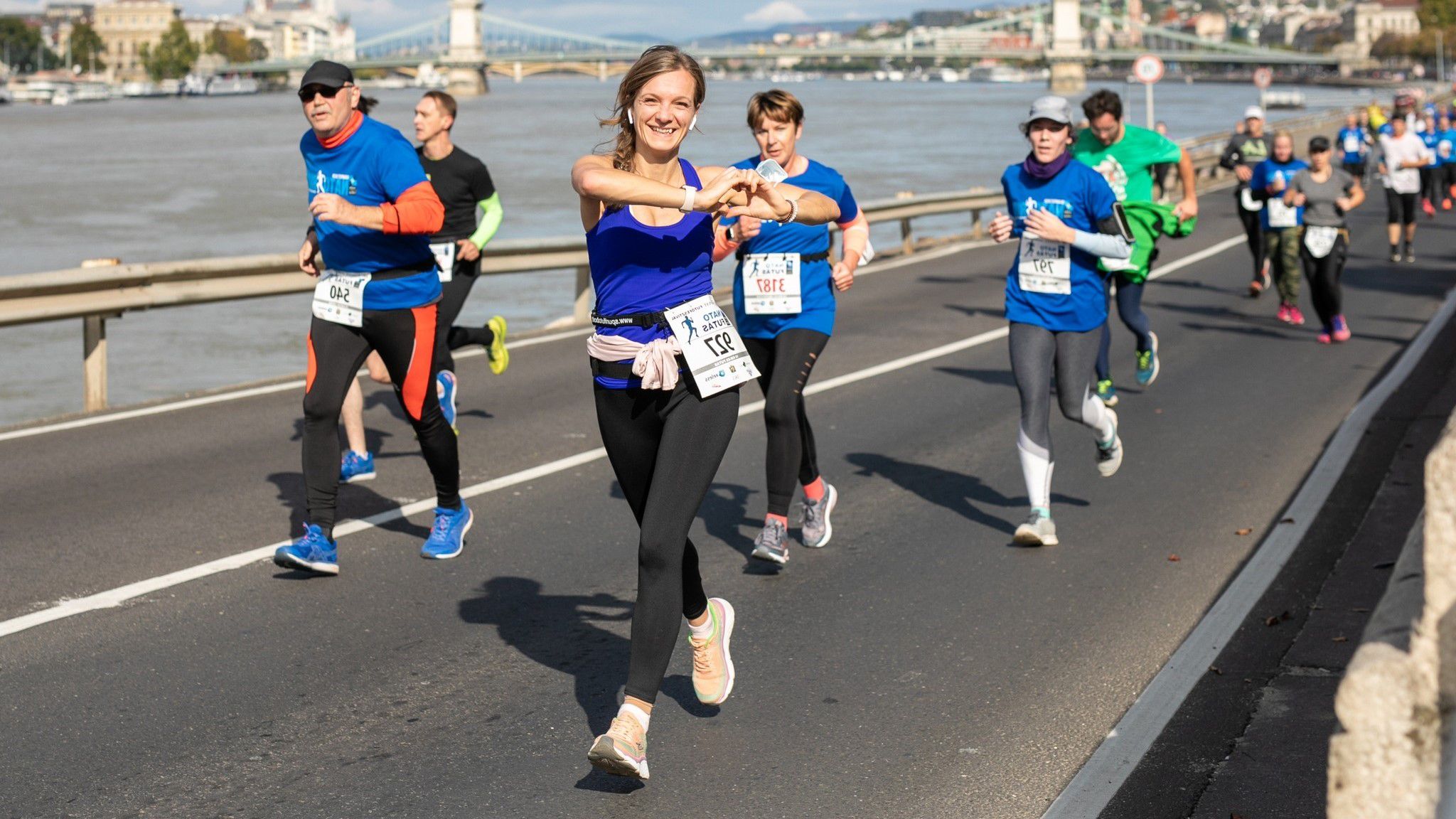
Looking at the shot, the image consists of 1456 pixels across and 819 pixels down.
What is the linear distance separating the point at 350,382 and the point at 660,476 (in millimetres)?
2727

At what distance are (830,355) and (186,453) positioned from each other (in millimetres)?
5826

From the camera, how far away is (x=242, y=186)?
51.8 meters

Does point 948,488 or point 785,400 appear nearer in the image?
point 785,400

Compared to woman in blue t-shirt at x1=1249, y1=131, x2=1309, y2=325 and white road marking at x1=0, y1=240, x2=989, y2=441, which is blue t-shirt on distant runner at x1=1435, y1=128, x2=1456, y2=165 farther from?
white road marking at x1=0, y1=240, x2=989, y2=441

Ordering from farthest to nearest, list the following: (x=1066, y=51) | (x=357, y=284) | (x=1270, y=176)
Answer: (x=1066, y=51) < (x=1270, y=176) < (x=357, y=284)

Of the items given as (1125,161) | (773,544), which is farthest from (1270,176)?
(773,544)

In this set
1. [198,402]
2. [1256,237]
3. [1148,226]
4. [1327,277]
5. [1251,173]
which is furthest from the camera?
[1256,237]

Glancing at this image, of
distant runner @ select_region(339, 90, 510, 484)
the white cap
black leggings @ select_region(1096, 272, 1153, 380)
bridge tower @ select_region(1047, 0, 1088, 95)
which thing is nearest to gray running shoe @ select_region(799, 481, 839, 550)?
the white cap

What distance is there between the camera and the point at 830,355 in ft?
45.5

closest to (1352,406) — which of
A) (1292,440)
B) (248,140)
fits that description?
(1292,440)

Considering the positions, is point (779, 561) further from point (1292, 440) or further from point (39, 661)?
point (1292, 440)

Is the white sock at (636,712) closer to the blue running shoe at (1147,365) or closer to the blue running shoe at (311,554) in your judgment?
the blue running shoe at (311,554)

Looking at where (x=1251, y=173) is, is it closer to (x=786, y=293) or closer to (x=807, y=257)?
(x=807, y=257)

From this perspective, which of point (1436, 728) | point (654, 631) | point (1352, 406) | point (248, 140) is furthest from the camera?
point (248, 140)
